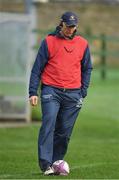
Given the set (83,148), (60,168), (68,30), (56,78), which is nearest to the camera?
(68,30)

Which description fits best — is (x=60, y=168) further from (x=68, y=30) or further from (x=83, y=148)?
(x=83, y=148)

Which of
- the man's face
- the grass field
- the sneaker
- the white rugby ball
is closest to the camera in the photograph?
the man's face

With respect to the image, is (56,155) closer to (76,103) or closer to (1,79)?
(76,103)

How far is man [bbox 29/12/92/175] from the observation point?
1152cm

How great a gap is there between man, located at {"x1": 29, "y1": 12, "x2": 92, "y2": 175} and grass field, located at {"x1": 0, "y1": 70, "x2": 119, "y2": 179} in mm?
517

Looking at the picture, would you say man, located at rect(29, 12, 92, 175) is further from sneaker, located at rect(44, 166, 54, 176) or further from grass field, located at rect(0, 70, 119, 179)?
grass field, located at rect(0, 70, 119, 179)

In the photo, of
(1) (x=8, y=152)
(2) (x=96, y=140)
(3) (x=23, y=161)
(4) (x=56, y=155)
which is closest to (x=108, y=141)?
(2) (x=96, y=140)

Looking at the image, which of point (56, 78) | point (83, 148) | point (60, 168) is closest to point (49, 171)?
point (60, 168)

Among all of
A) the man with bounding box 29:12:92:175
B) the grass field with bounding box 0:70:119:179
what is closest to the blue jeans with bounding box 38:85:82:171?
the man with bounding box 29:12:92:175

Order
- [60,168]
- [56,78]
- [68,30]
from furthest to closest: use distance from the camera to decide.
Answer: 1. [60,168]
2. [56,78]
3. [68,30]

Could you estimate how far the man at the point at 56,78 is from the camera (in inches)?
453

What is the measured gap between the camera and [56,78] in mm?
11578

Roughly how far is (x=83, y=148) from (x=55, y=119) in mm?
5375

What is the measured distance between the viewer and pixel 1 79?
74.6ft
